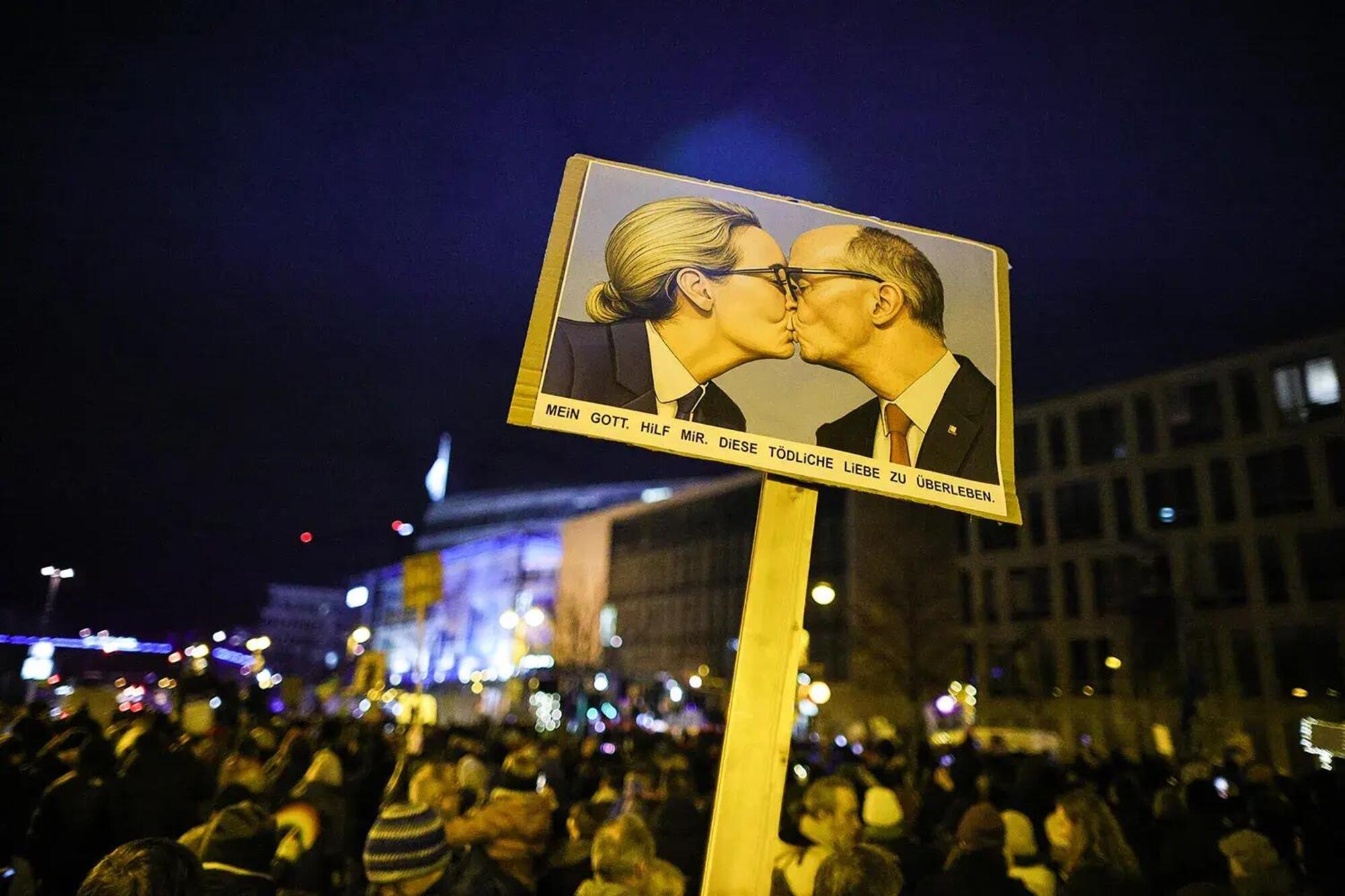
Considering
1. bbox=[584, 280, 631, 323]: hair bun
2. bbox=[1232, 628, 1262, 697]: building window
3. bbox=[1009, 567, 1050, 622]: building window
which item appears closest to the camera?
bbox=[584, 280, 631, 323]: hair bun

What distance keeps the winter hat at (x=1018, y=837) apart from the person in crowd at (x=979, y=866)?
1.45 meters

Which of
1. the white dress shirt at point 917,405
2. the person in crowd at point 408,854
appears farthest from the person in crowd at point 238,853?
the white dress shirt at point 917,405

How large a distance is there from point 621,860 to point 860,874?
4.33 ft

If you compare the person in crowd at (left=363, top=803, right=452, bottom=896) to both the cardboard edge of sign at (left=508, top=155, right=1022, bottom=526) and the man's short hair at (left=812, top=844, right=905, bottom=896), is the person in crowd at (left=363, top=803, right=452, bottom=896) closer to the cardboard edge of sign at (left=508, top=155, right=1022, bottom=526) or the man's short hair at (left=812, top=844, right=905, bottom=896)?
the man's short hair at (left=812, top=844, right=905, bottom=896)

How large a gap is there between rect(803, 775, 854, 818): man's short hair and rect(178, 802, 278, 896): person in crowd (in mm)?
3078

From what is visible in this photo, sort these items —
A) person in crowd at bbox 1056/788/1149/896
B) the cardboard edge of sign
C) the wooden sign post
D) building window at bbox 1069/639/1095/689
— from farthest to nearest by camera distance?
building window at bbox 1069/639/1095/689 → person in crowd at bbox 1056/788/1149/896 → the cardboard edge of sign → the wooden sign post

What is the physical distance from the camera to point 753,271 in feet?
13.8

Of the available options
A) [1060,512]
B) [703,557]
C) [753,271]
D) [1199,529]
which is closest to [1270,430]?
[1199,529]

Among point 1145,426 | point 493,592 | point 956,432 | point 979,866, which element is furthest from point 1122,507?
point 493,592

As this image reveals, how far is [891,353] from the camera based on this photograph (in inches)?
166

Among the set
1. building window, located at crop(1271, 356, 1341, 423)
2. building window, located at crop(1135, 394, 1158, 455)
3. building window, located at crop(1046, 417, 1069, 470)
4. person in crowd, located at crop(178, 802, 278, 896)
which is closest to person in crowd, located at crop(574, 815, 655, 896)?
person in crowd, located at crop(178, 802, 278, 896)

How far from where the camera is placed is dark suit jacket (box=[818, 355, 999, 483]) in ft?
13.0

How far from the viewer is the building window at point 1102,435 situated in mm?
49875

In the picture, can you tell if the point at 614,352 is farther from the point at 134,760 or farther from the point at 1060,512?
the point at 1060,512
